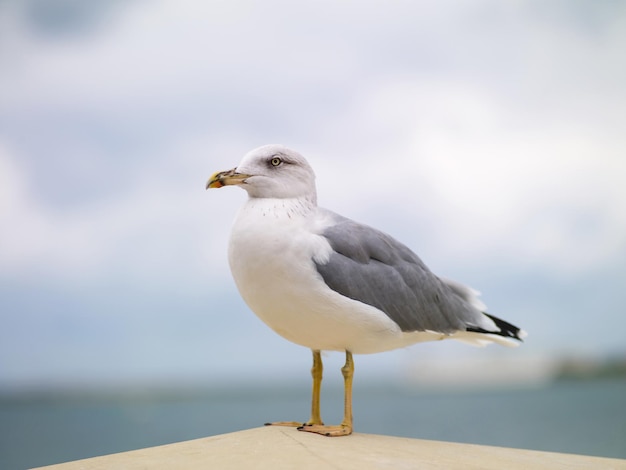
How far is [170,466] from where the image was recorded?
415 cm

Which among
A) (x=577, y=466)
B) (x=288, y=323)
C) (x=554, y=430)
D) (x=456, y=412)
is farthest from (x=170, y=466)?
(x=456, y=412)

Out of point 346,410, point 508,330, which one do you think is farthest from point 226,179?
point 508,330

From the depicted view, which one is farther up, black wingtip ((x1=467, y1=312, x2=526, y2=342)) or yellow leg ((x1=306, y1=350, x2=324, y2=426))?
black wingtip ((x1=467, y1=312, x2=526, y2=342))

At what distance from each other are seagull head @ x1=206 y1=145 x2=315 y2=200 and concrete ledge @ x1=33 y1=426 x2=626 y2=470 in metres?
1.53

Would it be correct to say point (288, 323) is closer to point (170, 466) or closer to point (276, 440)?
point (276, 440)

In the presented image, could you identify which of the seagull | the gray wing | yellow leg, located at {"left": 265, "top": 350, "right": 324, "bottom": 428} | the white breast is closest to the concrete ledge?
yellow leg, located at {"left": 265, "top": 350, "right": 324, "bottom": 428}

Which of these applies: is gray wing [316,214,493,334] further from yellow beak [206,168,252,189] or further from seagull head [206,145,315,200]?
yellow beak [206,168,252,189]

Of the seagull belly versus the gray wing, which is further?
the gray wing

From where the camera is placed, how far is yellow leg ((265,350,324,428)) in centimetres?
501

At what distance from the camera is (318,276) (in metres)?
4.43

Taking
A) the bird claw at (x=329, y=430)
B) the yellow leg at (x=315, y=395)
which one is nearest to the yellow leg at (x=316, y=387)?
the yellow leg at (x=315, y=395)

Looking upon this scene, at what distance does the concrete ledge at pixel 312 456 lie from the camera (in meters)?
4.10

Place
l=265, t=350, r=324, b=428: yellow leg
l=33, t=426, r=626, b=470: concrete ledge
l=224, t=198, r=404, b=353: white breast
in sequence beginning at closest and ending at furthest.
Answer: l=33, t=426, r=626, b=470: concrete ledge, l=224, t=198, r=404, b=353: white breast, l=265, t=350, r=324, b=428: yellow leg

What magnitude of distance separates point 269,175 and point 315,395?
152 centimetres
